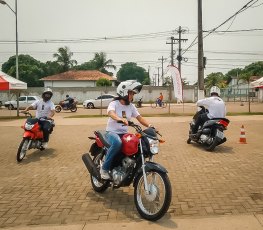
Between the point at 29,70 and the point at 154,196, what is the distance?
70561 millimetres

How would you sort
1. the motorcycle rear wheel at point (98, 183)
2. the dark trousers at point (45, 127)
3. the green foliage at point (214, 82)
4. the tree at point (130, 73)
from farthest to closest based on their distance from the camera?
1. the tree at point (130, 73)
2. the green foliage at point (214, 82)
3. the dark trousers at point (45, 127)
4. the motorcycle rear wheel at point (98, 183)

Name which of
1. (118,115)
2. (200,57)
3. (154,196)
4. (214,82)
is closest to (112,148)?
(118,115)

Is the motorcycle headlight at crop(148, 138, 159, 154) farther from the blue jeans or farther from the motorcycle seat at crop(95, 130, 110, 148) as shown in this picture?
the motorcycle seat at crop(95, 130, 110, 148)

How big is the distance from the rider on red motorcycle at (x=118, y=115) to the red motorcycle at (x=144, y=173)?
0.10 m

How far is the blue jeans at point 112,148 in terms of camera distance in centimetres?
471

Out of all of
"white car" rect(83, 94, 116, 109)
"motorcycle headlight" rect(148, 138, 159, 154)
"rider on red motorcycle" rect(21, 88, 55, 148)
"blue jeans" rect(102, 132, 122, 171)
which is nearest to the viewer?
"motorcycle headlight" rect(148, 138, 159, 154)

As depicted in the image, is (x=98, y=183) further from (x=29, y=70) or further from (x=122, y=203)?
(x=29, y=70)

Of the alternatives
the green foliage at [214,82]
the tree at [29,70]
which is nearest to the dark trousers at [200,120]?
the green foliage at [214,82]

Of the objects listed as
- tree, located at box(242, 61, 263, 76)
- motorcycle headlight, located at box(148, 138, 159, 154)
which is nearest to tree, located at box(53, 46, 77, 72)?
tree, located at box(242, 61, 263, 76)

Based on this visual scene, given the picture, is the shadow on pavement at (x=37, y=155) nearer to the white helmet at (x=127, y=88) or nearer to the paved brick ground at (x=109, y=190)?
the paved brick ground at (x=109, y=190)

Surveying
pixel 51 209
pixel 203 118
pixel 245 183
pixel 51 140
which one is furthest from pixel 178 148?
pixel 51 209

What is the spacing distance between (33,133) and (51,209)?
4035 mm

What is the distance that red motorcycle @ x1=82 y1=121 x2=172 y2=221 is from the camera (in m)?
4.15

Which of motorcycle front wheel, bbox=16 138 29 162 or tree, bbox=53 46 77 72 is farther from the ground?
tree, bbox=53 46 77 72
